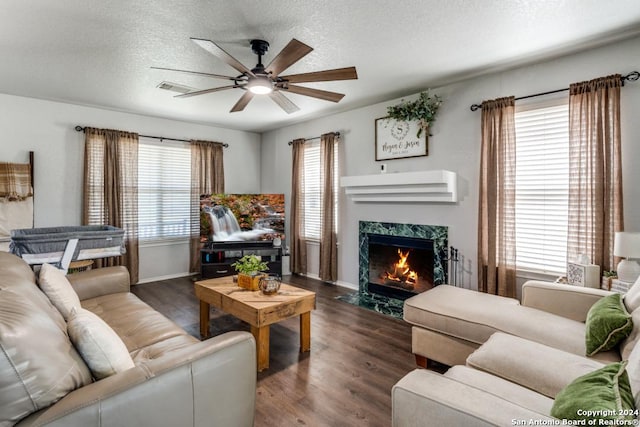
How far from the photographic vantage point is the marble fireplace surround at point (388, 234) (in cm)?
377

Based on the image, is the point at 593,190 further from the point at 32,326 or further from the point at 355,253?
the point at 32,326

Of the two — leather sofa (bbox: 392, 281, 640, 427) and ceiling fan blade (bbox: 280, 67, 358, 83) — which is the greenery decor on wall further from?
leather sofa (bbox: 392, 281, 640, 427)

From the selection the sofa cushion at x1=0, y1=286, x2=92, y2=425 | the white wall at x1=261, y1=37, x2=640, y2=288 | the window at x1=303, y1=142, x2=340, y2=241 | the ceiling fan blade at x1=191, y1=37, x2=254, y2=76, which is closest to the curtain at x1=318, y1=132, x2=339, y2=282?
the white wall at x1=261, y1=37, x2=640, y2=288

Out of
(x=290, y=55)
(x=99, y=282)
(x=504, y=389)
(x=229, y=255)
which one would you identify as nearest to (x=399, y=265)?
(x=229, y=255)

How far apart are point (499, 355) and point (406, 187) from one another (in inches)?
91.8

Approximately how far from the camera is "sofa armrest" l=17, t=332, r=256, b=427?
1075 millimetres

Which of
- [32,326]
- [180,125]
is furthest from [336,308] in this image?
[180,125]

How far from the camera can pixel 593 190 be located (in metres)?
2.72

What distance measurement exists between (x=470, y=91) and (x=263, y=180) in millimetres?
4000

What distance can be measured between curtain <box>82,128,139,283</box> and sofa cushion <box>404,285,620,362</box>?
4.18 meters

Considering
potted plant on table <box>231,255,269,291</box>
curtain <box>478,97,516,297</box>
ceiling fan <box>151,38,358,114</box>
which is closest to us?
ceiling fan <box>151,38,358,114</box>

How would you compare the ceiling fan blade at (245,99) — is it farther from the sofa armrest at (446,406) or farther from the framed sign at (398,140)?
the sofa armrest at (446,406)

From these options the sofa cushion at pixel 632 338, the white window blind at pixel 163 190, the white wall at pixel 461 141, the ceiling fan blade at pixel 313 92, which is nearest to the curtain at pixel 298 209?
the white wall at pixel 461 141

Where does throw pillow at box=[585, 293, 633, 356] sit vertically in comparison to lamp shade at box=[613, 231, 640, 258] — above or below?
below
